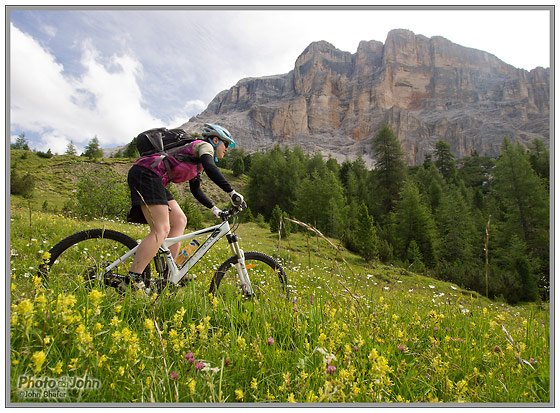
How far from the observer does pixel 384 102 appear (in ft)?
577

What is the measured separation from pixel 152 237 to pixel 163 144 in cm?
120

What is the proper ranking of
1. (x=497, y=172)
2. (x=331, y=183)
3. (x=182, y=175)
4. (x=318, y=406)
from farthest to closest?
(x=331, y=183)
(x=497, y=172)
(x=182, y=175)
(x=318, y=406)

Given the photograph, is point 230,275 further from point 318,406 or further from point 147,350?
point 318,406

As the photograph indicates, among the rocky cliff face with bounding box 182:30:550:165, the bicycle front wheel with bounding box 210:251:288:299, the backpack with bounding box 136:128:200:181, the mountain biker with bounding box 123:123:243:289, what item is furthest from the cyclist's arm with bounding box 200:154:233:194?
the rocky cliff face with bounding box 182:30:550:165

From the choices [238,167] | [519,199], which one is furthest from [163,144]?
[238,167]

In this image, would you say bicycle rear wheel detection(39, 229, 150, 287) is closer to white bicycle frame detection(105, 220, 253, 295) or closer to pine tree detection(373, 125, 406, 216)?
white bicycle frame detection(105, 220, 253, 295)

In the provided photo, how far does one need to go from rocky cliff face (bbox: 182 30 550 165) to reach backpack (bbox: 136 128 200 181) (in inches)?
5609

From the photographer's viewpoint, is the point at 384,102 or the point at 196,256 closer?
the point at 196,256

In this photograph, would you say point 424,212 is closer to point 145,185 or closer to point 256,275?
point 256,275

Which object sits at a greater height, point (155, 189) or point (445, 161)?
point (445, 161)

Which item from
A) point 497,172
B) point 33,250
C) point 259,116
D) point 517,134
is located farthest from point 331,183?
point 259,116

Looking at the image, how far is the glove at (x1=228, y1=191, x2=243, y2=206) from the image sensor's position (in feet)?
11.3

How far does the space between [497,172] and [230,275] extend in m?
45.9

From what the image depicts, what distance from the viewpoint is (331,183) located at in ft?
171
